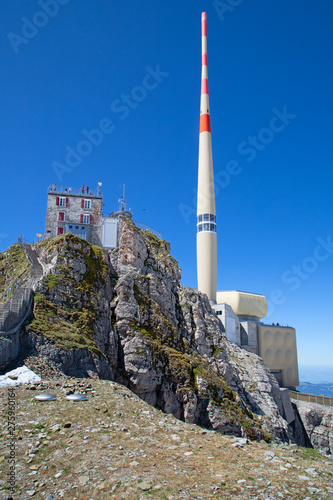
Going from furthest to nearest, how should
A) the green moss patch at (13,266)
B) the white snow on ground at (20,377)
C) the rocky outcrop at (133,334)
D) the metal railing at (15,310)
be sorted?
1. the green moss patch at (13,266)
2. the rocky outcrop at (133,334)
3. the metal railing at (15,310)
4. the white snow on ground at (20,377)

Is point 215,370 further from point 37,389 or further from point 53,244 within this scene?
point 37,389

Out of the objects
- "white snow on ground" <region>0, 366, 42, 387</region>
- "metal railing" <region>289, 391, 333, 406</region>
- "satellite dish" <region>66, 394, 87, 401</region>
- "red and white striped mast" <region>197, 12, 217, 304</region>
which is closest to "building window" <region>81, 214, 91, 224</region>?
"white snow on ground" <region>0, 366, 42, 387</region>

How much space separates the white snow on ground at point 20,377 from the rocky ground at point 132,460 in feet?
4.78

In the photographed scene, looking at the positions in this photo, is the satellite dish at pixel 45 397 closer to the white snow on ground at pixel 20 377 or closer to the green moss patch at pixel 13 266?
the white snow on ground at pixel 20 377

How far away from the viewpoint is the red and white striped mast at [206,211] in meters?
79.0

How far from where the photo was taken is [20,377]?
73.2 feet

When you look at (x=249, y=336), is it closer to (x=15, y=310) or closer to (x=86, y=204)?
(x=86, y=204)

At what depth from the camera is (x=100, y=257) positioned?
4219 centimetres

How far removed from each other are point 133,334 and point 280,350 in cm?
5488

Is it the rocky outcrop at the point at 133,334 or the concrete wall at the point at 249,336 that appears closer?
the rocky outcrop at the point at 133,334

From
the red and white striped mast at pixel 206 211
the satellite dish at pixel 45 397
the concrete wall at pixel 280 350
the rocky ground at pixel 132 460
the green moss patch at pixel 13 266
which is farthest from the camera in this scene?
the red and white striped mast at pixel 206 211

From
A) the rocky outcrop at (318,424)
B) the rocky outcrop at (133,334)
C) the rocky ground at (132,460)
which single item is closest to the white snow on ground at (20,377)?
the rocky ground at (132,460)

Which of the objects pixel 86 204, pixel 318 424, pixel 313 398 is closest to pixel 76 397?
pixel 86 204

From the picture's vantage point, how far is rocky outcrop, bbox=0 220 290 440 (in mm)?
29453
